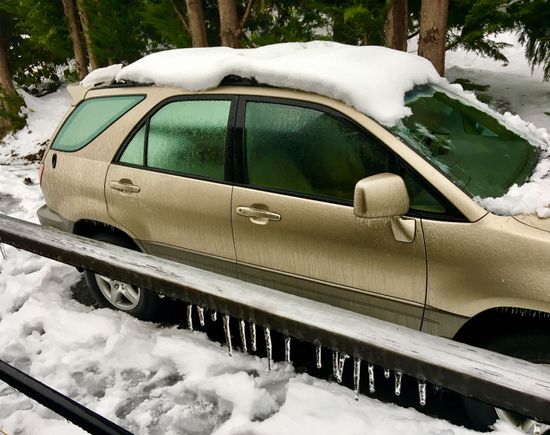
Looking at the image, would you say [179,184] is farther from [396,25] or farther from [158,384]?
[396,25]

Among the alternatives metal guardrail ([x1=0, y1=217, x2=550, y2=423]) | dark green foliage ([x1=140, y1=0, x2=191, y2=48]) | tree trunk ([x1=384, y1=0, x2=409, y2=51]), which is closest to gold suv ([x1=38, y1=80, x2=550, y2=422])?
metal guardrail ([x1=0, y1=217, x2=550, y2=423])

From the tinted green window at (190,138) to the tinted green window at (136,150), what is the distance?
0.21 ft

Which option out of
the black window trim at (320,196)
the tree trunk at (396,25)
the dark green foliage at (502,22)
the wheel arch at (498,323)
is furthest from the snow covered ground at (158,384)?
the tree trunk at (396,25)

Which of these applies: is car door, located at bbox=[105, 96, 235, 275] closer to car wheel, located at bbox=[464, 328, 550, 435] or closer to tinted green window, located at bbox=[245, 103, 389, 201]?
tinted green window, located at bbox=[245, 103, 389, 201]

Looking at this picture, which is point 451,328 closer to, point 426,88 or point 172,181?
point 426,88

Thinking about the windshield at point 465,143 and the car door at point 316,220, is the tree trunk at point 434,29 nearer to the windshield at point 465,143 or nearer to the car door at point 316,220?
the windshield at point 465,143

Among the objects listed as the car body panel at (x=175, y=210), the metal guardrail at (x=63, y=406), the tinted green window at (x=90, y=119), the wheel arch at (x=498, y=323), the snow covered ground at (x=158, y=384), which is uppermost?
the tinted green window at (x=90, y=119)

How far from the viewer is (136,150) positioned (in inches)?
128

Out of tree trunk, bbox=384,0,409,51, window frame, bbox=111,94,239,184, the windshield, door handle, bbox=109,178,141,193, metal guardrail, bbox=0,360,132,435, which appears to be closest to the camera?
metal guardrail, bbox=0,360,132,435

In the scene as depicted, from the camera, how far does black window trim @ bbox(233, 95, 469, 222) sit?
7.27 feet

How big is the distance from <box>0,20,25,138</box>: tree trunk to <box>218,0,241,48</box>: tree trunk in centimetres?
825

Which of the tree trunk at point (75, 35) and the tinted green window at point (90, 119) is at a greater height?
the tree trunk at point (75, 35)

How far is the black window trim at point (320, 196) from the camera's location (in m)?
2.21

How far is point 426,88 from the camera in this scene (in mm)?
3037
